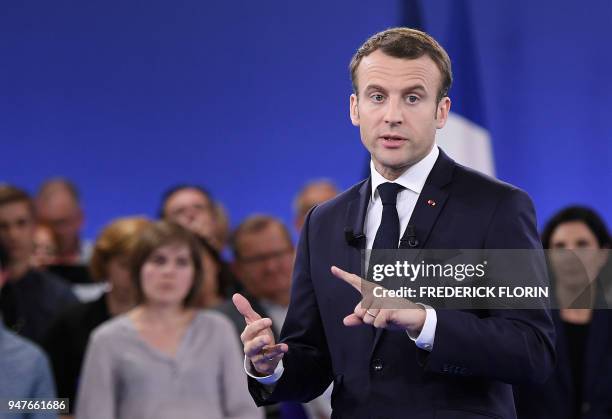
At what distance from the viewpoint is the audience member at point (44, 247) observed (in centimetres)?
414

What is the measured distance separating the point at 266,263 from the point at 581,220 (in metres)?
1.08

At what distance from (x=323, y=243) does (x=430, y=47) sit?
39cm

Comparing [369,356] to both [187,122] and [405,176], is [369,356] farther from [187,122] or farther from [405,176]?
[187,122]

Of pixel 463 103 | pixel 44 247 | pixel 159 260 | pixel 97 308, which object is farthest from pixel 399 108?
pixel 44 247

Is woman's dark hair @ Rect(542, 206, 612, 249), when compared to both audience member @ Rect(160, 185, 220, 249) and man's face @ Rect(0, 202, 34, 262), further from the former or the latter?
man's face @ Rect(0, 202, 34, 262)

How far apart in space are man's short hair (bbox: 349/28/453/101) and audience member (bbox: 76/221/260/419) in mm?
1423

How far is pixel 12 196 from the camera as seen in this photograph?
3615 mm

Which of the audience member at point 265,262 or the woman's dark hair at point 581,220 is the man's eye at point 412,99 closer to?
the woman's dark hair at point 581,220

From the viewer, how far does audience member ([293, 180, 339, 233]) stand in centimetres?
421

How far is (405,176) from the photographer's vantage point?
1700mm

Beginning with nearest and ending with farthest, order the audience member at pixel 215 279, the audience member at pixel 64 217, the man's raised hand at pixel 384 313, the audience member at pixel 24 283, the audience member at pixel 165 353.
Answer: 1. the man's raised hand at pixel 384 313
2. the audience member at pixel 165 353
3. the audience member at pixel 215 279
4. the audience member at pixel 24 283
5. the audience member at pixel 64 217

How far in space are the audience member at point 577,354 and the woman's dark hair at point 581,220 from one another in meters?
0.12

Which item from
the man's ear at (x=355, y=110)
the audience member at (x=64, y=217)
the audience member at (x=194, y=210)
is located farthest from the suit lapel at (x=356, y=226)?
the audience member at (x=64, y=217)

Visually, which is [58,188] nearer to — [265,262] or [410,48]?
[265,262]
